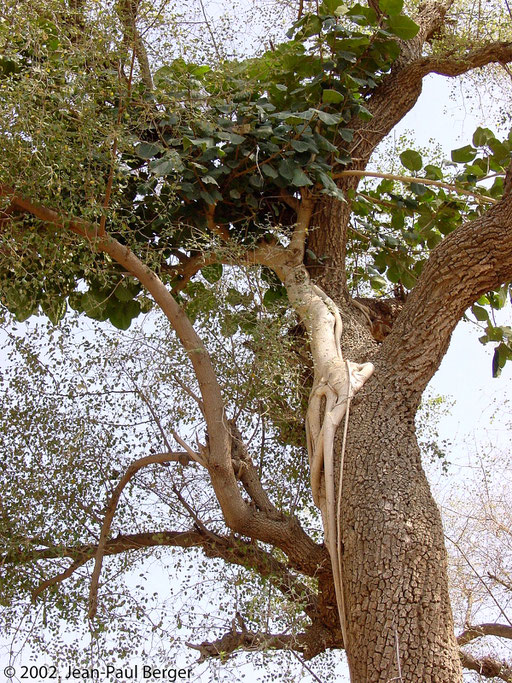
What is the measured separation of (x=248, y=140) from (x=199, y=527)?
6.78 ft

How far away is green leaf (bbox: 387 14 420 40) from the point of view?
163 inches

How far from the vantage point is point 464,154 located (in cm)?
447

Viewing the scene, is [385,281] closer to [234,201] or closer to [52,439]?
[234,201]

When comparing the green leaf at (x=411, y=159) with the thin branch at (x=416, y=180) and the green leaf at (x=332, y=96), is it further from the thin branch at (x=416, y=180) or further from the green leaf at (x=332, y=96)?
the green leaf at (x=332, y=96)

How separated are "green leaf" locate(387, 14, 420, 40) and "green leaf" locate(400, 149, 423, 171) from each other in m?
0.64

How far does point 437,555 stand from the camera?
259 cm

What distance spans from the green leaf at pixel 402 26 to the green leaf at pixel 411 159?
0.64 metres

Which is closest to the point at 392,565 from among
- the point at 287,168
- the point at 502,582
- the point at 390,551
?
the point at 390,551

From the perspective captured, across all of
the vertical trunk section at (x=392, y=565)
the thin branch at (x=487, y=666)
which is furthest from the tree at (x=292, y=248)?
the thin branch at (x=487, y=666)

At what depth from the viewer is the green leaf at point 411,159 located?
432 cm

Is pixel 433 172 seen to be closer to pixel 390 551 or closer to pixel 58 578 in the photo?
pixel 390 551

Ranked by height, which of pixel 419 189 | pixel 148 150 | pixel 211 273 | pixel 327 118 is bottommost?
pixel 211 273

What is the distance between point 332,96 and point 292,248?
2.75ft

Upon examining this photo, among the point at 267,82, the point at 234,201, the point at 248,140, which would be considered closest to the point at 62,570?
the point at 234,201
